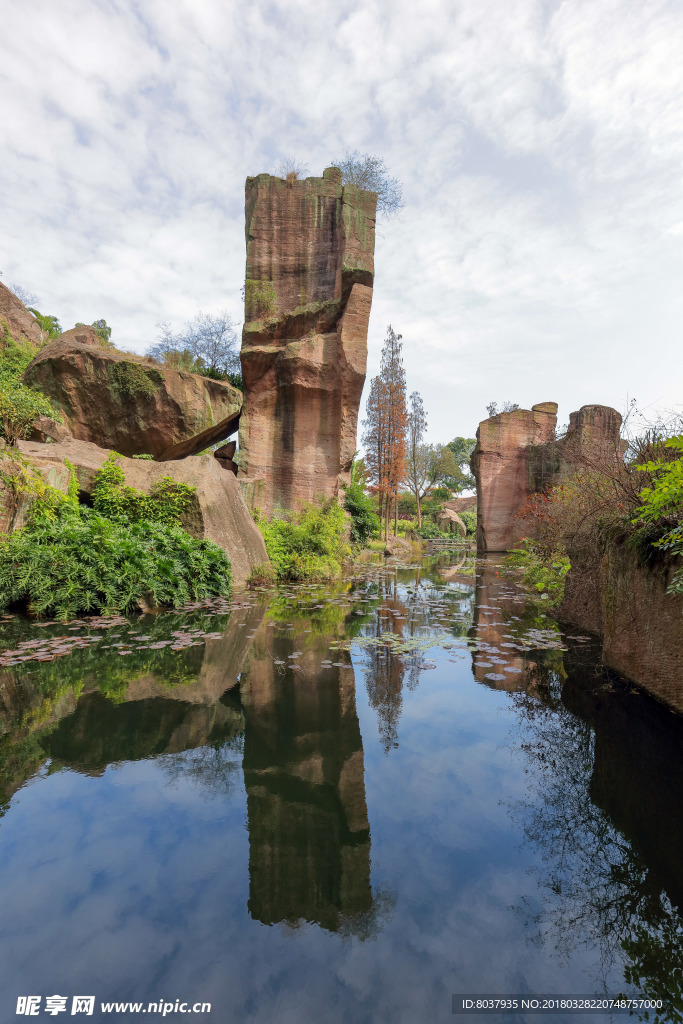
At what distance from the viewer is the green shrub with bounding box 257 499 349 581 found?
11109 mm

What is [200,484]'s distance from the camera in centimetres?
893

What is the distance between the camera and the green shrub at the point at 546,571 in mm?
7961

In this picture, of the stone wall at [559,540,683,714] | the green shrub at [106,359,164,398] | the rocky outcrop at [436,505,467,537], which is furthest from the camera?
the rocky outcrop at [436,505,467,537]

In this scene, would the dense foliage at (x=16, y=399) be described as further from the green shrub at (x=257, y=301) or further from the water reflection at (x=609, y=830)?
the water reflection at (x=609, y=830)

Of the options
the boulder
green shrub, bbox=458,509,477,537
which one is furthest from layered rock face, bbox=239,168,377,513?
green shrub, bbox=458,509,477,537

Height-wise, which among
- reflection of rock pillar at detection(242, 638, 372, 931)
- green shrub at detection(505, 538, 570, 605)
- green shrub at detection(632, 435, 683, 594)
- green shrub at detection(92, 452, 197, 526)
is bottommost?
reflection of rock pillar at detection(242, 638, 372, 931)

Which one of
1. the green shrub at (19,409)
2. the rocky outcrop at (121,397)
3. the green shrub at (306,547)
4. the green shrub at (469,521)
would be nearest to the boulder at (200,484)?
the green shrub at (19,409)

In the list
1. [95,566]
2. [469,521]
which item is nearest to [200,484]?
[95,566]

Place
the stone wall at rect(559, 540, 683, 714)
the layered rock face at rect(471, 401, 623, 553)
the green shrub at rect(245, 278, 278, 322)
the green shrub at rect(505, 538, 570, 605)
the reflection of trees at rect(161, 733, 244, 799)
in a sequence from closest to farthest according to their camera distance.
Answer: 1. the reflection of trees at rect(161, 733, 244, 799)
2. the stone wall at rect(559, 540, 683, 714)
3. the green shrub at rect(505, 538, 570, 605)
4. the green shrub at rect(245, 278, 278, 322)
5. the layered rock face at rect(471, 401, 623, 553)

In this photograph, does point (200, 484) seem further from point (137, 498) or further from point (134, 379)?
point (134, 379)

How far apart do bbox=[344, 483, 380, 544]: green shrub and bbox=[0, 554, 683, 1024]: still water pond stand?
13.1m

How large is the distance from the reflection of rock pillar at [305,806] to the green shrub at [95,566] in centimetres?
363

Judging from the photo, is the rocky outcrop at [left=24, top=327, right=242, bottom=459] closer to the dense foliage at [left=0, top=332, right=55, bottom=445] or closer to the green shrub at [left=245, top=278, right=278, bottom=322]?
the dense foliage at [left=0, top=332, right=55, bottom=445]

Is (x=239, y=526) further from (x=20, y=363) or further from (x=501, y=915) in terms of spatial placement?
(x=20, y=363)
